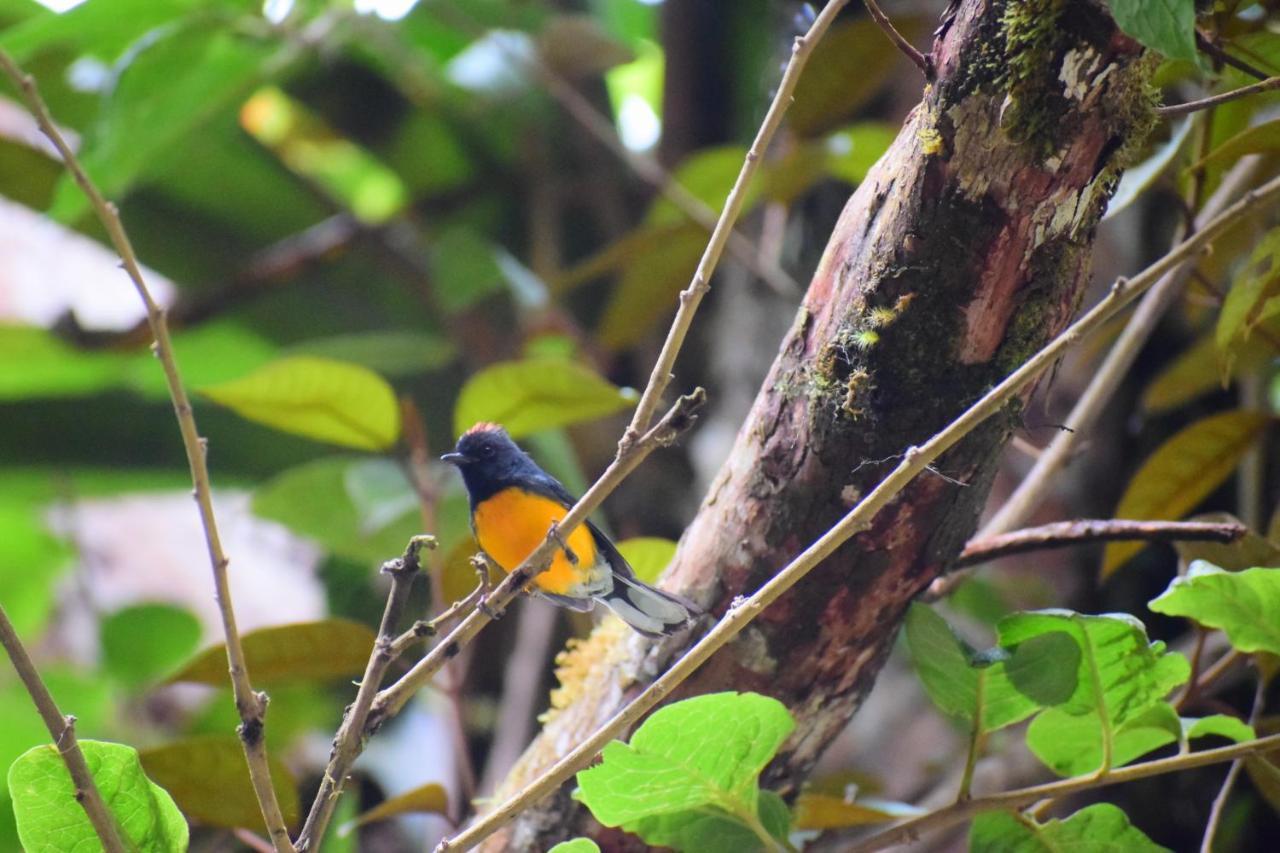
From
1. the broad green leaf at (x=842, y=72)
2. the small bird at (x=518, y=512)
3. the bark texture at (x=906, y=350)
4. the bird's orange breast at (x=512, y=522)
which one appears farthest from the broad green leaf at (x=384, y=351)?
the bark texture at (x=906, y=350)

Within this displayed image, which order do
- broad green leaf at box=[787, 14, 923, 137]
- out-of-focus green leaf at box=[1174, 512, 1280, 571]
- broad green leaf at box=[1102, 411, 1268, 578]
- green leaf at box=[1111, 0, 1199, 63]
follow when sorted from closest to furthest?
green leaf at box=[1111, 0, 1199, 63], out-of-focus green leaf at box=[1174, 512, 1280, 571], broad green leaf at box=[1102, 411, 1268, 578], broad green leaf at box=[787, 14, 923, 137]

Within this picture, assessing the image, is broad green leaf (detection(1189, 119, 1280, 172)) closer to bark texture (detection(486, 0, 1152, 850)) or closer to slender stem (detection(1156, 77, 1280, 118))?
slender stem (detection(1156, 77, 1280, 118))

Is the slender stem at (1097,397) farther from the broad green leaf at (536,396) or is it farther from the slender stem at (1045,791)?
the broad green leaf at (536,396)

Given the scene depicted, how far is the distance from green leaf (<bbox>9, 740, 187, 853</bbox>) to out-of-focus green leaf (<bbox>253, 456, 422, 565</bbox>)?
1.01 meters

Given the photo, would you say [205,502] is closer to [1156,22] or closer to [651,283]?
[1156,22]

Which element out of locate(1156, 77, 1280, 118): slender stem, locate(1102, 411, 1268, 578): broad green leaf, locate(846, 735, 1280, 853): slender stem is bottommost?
locate(846, 735, 1280, 853): slender stem

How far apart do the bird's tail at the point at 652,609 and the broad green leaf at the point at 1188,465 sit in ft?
2.81

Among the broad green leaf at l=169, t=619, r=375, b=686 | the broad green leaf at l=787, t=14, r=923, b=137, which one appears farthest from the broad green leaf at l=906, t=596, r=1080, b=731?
the broad green leaf at l=787, t=14, r=923, b=137

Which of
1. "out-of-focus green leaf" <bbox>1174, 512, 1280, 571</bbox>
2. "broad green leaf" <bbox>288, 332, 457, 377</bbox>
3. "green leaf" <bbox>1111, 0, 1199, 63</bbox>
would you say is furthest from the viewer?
"broad green leaf" <bbox>288, 332, 457, 377</bbox>

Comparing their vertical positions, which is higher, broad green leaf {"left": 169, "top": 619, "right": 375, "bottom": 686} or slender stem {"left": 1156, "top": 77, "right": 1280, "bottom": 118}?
slender stem {"left": 1156, "top": 77, "right": 1280, "bottom": 118}

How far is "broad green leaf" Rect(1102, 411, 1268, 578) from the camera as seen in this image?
1854 mm

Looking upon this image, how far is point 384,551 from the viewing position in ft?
7.41

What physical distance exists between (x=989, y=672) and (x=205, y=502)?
0.90 metres

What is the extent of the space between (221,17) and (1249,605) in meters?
2.35
